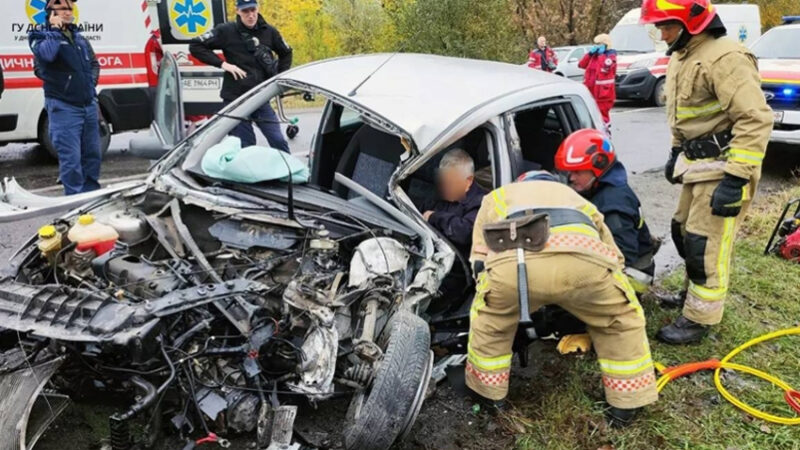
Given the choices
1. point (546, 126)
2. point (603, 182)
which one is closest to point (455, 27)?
point (546, 126)

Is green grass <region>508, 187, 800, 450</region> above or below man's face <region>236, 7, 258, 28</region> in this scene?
below

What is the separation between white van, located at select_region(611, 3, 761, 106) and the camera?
14016 millimetres

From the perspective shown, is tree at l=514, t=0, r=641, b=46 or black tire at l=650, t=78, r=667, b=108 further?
tree at l=514, t=0, r=641, b=46

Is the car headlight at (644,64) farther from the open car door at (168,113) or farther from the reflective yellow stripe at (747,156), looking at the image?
the open car door at (168,113)

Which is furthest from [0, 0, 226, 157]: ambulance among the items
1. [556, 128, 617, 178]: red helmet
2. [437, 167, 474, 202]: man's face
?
[556, 128, 617, 178]: red helmet

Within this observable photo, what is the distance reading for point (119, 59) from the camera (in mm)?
7012

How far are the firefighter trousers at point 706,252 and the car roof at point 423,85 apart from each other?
0.98 metres

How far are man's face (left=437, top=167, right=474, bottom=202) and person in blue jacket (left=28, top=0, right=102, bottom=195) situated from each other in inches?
139

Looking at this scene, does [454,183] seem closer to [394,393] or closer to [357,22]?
[394,393]

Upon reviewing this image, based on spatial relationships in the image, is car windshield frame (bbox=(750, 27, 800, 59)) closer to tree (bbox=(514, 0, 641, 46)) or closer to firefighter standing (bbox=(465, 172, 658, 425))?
firefighter standing (bbox=(465, 172, 658, 425))

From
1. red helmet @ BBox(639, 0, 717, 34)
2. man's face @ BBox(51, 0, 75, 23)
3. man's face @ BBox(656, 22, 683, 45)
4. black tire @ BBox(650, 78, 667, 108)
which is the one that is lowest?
black tire @ BBox(650, 78, 667, 108)

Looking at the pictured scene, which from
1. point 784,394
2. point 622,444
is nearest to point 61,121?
point 622,444

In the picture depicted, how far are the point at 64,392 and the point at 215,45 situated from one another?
→ 12.5ft

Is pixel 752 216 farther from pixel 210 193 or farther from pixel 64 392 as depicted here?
pixel 64 392
